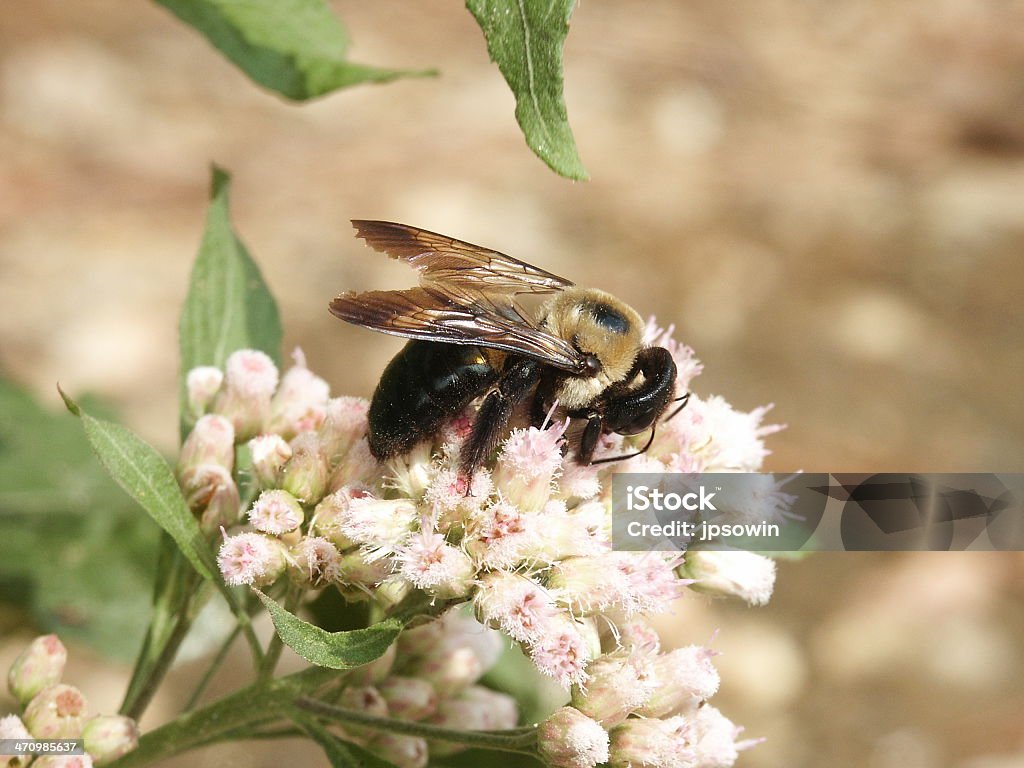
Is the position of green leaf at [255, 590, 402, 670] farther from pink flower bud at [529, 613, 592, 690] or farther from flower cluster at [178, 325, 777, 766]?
pink flower bud at [529, 613, 592, 690]

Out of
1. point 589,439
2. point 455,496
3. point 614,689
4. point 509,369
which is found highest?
point 509,369

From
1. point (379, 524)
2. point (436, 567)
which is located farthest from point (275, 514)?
point (436, 567)

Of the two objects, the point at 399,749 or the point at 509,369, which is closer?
the point at 509,369

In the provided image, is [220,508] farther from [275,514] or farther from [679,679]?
[679,679]

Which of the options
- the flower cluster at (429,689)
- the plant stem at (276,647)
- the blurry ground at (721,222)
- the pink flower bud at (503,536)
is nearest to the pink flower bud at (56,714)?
the plant stem at (276,647)

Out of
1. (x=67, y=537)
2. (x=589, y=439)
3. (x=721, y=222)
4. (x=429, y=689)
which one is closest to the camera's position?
(x=589, y=439)

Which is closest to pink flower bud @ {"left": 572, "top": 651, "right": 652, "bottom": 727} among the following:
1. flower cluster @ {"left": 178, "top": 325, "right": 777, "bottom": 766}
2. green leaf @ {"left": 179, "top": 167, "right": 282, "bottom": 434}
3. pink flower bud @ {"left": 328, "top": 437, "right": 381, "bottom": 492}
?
flower cluster @ {"left": 178, "top": 325, "right": 777, "bottom": 766}

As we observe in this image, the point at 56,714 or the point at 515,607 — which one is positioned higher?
the point at 515,607

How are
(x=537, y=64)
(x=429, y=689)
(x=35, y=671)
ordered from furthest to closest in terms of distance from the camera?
1. (x=429, y=689)
2. (x=35, y=671)
3. (x=537, y=64)
